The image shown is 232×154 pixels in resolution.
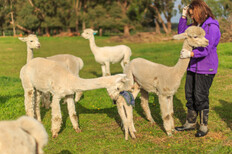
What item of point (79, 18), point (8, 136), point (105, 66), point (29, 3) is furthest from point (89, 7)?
point (8, 136)

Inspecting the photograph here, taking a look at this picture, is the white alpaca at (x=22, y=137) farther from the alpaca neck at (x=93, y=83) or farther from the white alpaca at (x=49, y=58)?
the white alpaca at (x=49, y=58)

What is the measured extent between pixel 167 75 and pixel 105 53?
276 inches

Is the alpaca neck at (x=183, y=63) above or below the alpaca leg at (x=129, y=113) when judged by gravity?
above

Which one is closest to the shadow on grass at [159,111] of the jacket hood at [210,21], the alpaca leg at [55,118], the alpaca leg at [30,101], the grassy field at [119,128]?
the grassy field at [119,128]

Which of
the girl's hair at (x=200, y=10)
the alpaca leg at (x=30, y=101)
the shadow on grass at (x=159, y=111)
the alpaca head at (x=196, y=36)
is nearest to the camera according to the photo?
the alpaca head at (x=196, y=36)

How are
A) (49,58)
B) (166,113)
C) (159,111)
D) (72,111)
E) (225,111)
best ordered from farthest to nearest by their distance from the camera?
(49,58) < (159,111) < (225,111) < (72,111) < (166,113)

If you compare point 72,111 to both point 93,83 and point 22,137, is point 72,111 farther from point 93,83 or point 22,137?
point 22,137

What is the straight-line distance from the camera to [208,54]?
16.2 ft

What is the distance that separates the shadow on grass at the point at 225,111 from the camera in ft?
20.6

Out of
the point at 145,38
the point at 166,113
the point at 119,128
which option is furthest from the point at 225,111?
the point at 145,38

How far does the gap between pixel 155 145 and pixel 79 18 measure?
4773 cm

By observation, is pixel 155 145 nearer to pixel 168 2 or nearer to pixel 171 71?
pixel 171 71

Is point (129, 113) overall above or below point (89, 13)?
below

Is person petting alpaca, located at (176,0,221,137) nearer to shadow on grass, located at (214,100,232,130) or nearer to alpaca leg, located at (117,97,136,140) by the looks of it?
shadow on grass, located at (214,100,232,130)
